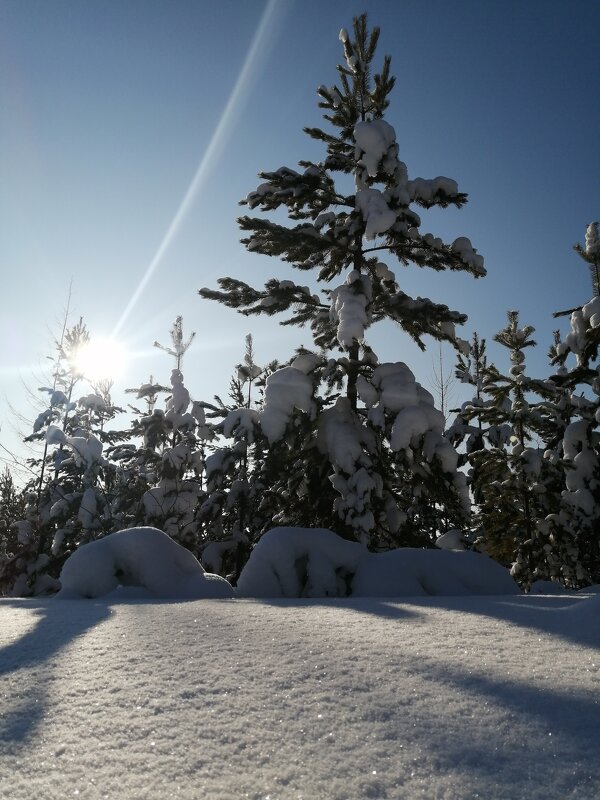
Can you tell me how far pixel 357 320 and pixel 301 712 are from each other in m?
6.04

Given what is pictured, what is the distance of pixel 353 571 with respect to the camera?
547 cm

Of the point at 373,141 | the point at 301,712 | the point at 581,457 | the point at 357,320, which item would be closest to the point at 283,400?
the point at 357,320

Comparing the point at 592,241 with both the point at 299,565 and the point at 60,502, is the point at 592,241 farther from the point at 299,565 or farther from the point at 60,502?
the point at 60,502

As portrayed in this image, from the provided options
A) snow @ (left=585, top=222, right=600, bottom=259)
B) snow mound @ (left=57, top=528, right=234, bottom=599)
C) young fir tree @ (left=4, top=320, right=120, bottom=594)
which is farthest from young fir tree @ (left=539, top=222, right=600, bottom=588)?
young fir tree @ (left=4, top=320, right=120, bottom=594)

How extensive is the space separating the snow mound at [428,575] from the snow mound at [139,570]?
1478mm

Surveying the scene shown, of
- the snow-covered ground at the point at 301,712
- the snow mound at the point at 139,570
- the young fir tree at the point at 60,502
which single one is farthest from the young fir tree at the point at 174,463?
the snow-covered ground at the point at 301,712

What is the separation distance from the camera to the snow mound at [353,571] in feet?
16.9

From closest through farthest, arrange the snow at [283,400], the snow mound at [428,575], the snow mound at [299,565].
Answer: the snow mound at [428,575] → the snow mound at [299,565] → the snow at [283,400]

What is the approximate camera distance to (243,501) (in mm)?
11828

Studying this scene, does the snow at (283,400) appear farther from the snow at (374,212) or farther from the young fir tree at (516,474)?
the young fir tree at (516,474)

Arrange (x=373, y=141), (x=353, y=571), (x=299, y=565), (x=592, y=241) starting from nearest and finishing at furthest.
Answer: (x=353, y=571)
(x=299, y=565)
(x=373, y=141)
(x=592, y=241)

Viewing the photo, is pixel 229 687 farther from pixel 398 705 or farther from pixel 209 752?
pixel 398 705

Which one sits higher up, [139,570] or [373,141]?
[373,141]

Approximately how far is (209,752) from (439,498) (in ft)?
21.7
